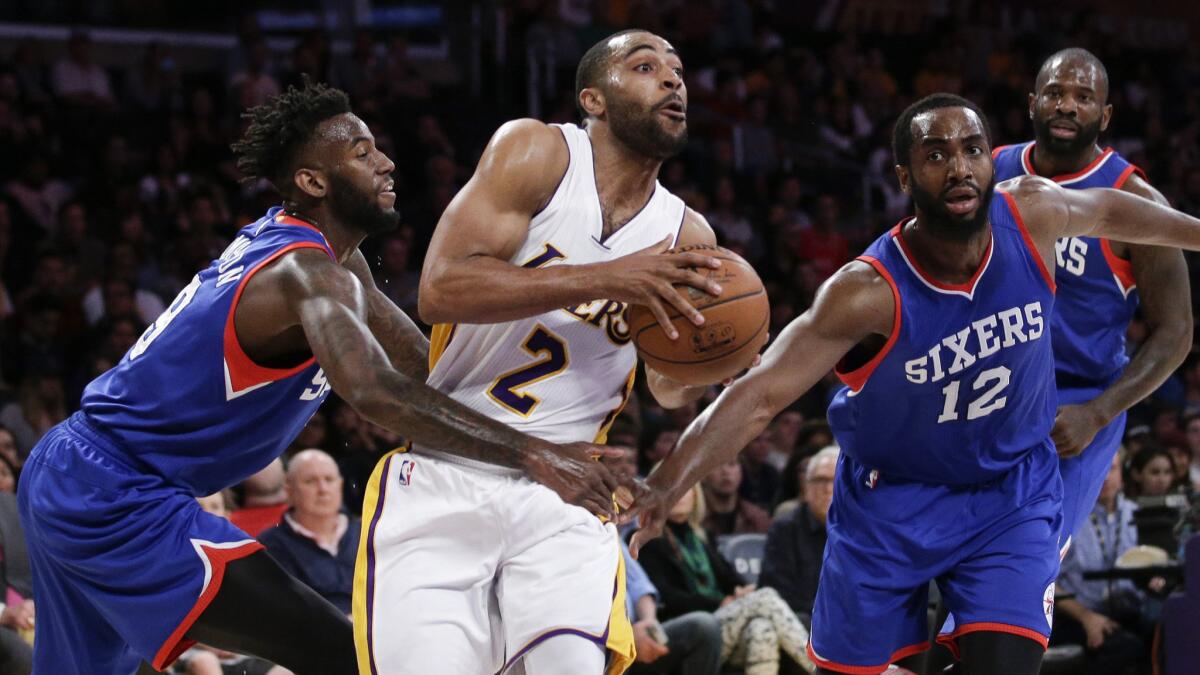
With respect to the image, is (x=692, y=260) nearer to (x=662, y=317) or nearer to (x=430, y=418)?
(x=662, y=317)

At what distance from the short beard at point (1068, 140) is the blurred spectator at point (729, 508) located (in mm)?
3402

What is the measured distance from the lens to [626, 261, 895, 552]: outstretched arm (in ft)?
13.1

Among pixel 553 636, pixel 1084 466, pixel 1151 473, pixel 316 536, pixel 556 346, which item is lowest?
pixel 1151 473

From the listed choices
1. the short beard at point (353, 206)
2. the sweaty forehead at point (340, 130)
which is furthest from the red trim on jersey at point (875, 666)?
the sweaty forehead at point (340, 130)

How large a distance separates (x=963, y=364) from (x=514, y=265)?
1.32 meters

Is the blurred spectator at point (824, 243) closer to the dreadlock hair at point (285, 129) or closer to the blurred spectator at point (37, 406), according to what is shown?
the blurred spectator at point (37, 406)

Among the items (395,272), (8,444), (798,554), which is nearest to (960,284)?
(798,554)

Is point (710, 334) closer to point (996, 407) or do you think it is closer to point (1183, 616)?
point (996, 407)

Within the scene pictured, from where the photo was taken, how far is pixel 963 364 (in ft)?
13.5

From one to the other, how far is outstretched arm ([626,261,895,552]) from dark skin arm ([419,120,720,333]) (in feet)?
1.83

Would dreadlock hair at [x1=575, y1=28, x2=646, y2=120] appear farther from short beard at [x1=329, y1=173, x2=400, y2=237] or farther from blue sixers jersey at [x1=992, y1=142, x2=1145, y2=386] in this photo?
blue sixers jersey at [x1=992, y1=142, x2=1145, y2=386]

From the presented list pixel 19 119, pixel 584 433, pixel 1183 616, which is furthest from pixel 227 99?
pixel 584 433

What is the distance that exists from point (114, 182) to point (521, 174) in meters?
7.19

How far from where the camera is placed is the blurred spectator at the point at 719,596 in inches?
273
